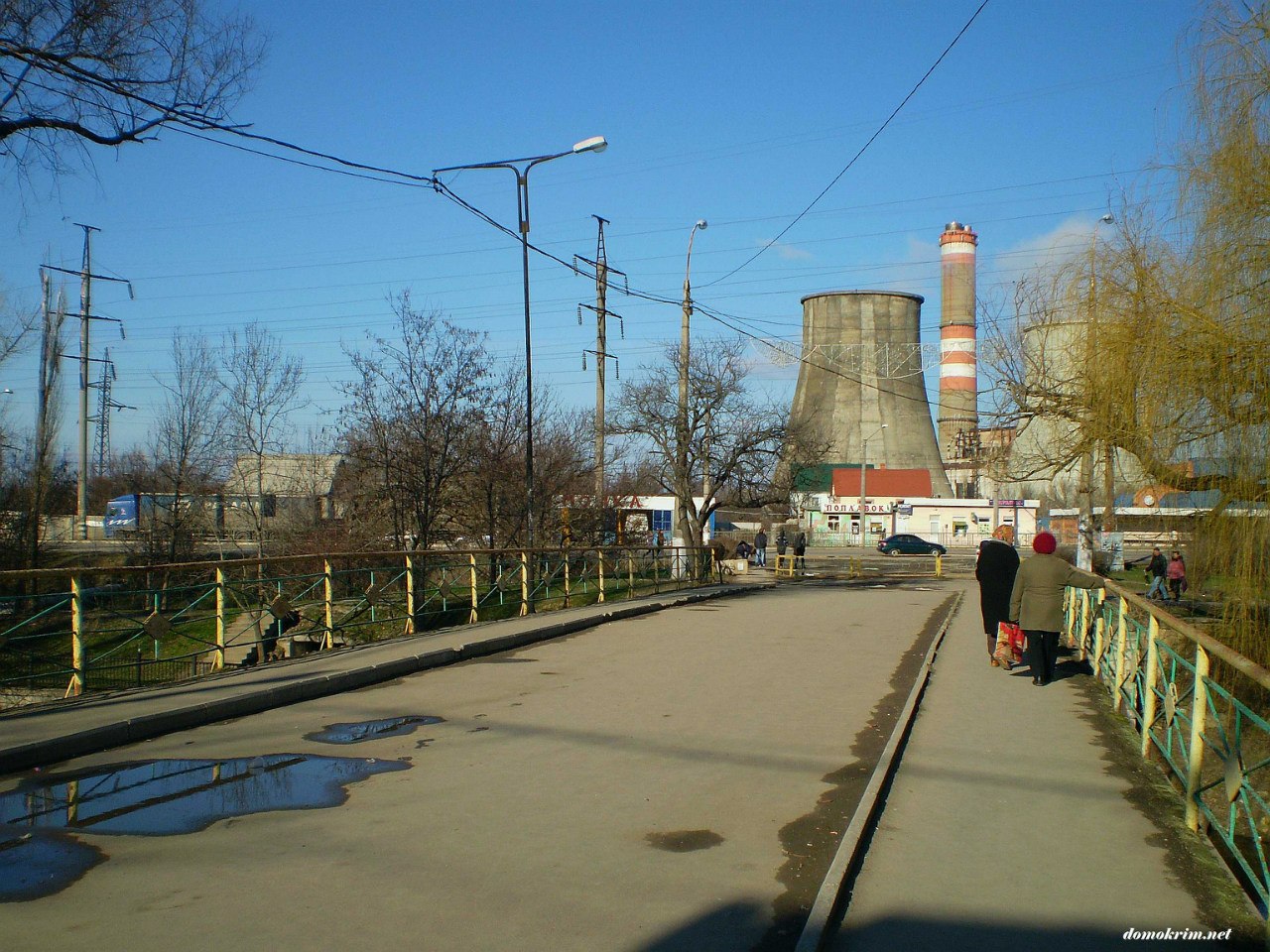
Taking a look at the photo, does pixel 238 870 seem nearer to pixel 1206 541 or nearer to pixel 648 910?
pixel 648 910

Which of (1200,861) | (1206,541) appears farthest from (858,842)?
(1206,541)

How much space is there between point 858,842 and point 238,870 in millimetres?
3180

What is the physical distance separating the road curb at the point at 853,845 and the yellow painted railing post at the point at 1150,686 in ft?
6.01

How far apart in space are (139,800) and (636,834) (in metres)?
3.19

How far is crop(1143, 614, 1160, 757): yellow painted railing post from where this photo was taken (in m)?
7.84

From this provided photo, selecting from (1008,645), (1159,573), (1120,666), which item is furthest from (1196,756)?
(1159,573)

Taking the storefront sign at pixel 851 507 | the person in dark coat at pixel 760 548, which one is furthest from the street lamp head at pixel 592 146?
the storefront sign at pixel 851 507

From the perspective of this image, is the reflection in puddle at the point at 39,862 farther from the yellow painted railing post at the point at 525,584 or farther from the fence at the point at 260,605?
the yellow painted railing post at the point at 525,584

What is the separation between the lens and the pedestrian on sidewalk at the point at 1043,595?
35.1 feet

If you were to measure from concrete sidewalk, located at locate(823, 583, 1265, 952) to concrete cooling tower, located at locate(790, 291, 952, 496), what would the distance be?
64.1 meters

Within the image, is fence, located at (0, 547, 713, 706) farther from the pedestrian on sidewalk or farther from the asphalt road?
the pedestrian on sidewalk

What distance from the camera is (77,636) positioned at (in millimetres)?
9297

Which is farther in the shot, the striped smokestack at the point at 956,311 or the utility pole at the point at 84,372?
the striped smokestack at the point at 956,311

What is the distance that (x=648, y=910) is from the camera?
14.9 feet
